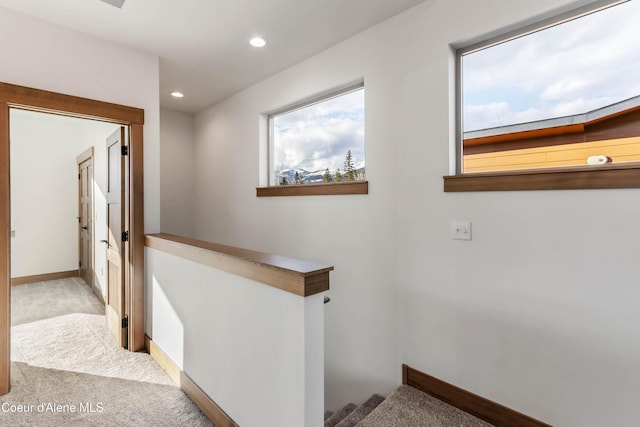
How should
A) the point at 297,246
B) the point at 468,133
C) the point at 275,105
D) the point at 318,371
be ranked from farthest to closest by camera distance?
the point at 275,105 → the point at 297,246 → the point at 468,133 → the point at 318,371

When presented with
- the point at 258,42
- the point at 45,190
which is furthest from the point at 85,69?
the point at 45,190

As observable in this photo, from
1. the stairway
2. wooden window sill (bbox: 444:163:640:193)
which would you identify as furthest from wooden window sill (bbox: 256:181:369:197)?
the stairway

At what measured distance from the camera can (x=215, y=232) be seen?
4.06 meters

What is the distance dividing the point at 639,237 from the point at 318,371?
1.50 metres

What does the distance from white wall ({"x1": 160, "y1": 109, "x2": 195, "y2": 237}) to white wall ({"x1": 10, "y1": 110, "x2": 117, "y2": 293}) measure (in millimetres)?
1059

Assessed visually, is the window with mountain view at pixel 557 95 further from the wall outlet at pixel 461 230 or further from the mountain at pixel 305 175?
the mountain at pixel 305 175

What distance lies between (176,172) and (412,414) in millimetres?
3984

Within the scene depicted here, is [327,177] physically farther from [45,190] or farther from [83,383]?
[45,190]

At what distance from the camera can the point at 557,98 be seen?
1657 millimetres

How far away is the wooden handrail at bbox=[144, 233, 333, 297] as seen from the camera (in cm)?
126

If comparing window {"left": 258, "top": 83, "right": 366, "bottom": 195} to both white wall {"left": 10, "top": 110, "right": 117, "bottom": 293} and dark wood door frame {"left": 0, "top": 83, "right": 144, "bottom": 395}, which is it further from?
white wall {"left": 10, "top": 110, "right": 117, "bottom": 293}

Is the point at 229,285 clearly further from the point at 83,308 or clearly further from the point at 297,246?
the point at 83,308

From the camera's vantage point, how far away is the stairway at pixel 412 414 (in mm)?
1751

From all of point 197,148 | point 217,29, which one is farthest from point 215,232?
point 217,29
